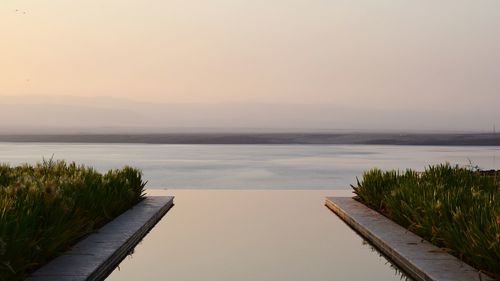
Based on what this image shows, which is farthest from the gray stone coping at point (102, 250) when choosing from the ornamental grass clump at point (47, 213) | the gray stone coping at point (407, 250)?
the gray stone coping at point (407, 250)

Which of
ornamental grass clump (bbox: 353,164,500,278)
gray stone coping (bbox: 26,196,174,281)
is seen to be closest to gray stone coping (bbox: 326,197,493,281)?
ornamental grass clump (bbox: 353,164,500,278)

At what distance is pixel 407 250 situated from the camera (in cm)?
933

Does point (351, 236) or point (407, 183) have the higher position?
point (407, 183)

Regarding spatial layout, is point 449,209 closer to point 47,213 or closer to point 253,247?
point 253,247

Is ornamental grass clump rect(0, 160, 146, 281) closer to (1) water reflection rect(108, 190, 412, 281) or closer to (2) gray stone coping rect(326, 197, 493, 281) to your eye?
(1) water reflection rect(108, 190, 412, 281)

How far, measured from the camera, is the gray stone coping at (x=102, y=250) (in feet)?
25.3

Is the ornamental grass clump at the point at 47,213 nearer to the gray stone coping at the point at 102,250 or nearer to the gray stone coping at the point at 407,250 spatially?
the gray stone coping at the point at 102,250

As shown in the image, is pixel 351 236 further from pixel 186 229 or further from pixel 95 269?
pixel 95 269

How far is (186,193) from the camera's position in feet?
58.3

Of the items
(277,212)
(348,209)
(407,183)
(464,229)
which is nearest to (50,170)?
(277,212)

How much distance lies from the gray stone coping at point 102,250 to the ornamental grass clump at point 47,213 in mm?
175

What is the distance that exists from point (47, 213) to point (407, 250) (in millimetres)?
5185

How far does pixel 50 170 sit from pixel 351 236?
24.5ft

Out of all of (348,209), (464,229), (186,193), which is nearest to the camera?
(464,229)
